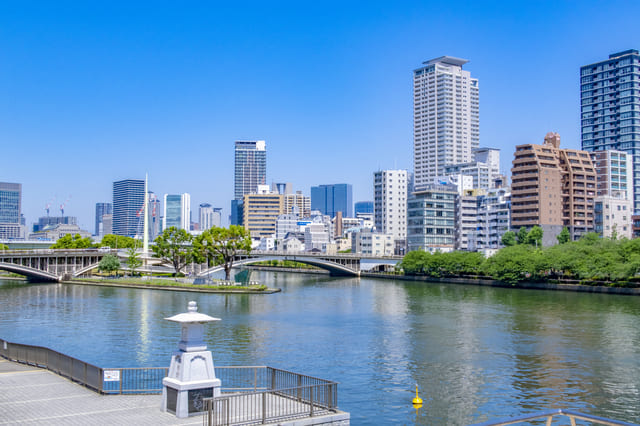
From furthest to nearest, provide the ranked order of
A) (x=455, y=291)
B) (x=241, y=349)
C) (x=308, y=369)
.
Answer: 1. (x=455, y=291)
2. (x=241, y=349)
3. (x=308, y=369)

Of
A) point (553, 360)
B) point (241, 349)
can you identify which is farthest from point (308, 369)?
point (553, 360)

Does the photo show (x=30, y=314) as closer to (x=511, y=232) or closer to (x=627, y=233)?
(x=511, y=232)

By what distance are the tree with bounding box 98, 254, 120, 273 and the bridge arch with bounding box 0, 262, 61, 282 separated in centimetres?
732

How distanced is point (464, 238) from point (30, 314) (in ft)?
435

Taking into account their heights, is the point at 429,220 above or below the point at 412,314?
above

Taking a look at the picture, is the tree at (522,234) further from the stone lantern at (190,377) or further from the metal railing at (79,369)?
the stone lantern at (190,377)

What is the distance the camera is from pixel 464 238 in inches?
6890

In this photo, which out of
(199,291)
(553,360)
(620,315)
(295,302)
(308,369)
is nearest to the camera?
(308,369)

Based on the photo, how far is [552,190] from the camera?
5817 inches

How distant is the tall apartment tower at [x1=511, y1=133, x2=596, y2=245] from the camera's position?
14688cm

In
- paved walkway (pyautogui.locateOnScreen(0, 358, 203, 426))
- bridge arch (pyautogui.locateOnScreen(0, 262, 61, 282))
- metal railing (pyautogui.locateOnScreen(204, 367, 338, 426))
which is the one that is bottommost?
bridge arch (pyautogui.locateOnScreen(0, 262, 61, 282))

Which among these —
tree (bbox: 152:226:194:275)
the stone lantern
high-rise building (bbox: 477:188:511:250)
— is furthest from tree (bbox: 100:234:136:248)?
the stone lantern

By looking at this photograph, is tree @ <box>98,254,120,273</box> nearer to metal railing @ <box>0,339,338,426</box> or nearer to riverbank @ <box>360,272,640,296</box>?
riverbank @ <box>360,272,640,296</box>

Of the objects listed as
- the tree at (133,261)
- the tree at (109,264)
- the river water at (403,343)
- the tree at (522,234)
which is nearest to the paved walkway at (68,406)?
the river water at (403,343)
